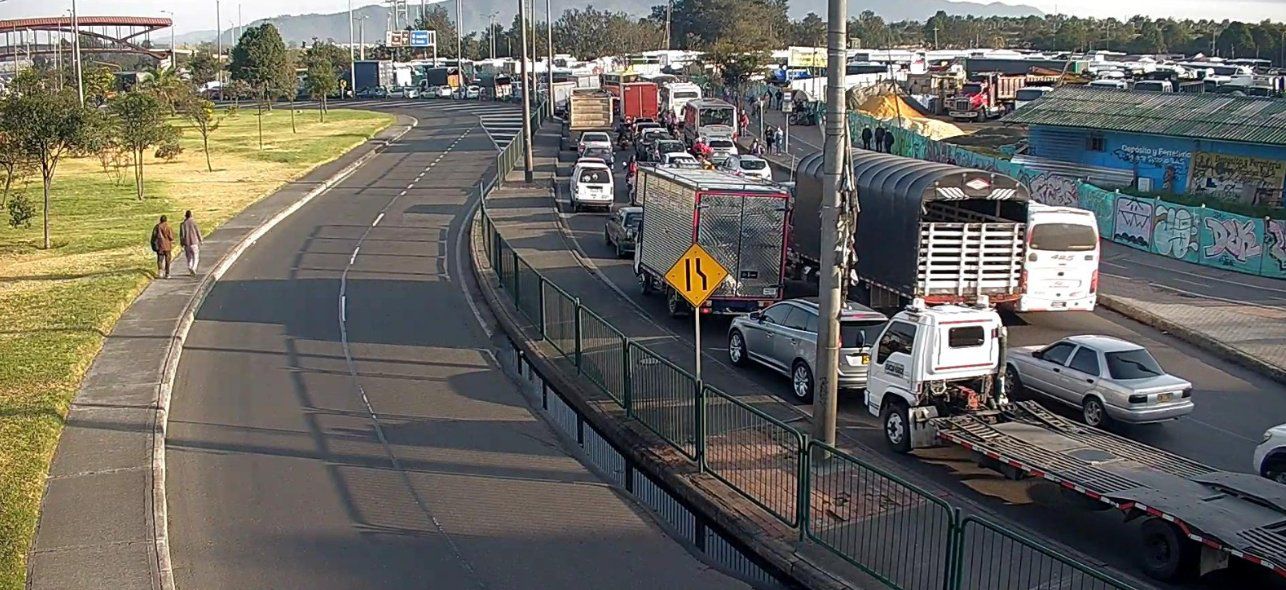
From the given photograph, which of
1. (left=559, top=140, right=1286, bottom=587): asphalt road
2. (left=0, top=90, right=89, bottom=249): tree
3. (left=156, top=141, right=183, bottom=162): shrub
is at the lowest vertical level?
(left=559, top=140, right=1286, bottom=587): asphalt road

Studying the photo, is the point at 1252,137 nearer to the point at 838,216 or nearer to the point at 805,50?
the point at 838,216

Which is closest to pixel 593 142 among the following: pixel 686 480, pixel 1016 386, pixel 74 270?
pixel 74 270

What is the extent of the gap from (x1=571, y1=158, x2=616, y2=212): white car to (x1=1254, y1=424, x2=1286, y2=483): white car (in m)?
28.2

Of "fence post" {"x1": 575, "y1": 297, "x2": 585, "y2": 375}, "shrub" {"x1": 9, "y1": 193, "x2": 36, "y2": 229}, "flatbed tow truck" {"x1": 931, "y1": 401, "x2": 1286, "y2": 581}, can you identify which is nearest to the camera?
"flatbed tow truck" {"x1": 931, "y1": 401, "x2": 1286, "y2": 581}

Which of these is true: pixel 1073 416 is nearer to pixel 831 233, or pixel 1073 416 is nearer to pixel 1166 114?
pixel 831 233

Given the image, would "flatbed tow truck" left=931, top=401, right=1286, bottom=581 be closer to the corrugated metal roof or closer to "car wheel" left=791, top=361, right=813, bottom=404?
"car wheel" left=791, top=361, right=813, bottom=404

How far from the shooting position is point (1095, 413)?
16.3 meters

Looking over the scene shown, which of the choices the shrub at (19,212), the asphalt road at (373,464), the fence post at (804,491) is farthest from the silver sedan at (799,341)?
the shrub at (19,212)

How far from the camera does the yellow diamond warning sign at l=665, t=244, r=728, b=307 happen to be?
585 inches

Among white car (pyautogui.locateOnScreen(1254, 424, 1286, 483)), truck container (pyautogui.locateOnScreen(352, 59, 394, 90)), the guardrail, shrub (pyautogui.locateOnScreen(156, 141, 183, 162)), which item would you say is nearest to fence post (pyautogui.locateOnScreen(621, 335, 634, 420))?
the guardrail

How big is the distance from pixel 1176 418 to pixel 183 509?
12.2 metres

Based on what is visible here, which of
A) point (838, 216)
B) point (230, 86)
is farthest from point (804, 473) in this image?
point (230, 86)

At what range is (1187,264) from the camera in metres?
30.6

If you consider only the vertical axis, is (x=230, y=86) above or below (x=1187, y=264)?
above
